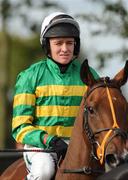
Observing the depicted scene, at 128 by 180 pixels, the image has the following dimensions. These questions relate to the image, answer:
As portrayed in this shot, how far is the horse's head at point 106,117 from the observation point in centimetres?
775

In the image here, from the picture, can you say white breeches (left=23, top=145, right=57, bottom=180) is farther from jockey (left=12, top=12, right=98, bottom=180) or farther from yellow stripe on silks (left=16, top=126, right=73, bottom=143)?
yellow stripe on silks (left=16, top=126, right=73, bottom=143)

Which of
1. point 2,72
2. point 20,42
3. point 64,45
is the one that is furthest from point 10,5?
point 20,42

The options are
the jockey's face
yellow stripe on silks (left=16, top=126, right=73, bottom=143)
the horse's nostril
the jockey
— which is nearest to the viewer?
the horse's nostril

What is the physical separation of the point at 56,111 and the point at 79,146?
62cm

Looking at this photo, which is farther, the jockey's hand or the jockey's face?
the jockey's face

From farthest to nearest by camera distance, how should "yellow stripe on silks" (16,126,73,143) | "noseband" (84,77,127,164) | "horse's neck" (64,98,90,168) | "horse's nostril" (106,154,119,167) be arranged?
"yellow stripe on silks" (16,126,73,143) → "horse's neck" (64,98,90,168) → "noseband" (84,77,127,164) → "horse's nostril" (106,154,119,167)

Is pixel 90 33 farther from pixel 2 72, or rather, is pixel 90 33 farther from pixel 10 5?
pixel 2 72

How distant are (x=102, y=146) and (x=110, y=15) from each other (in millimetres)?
7880

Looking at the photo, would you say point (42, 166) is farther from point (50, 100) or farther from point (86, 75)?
point (86, 75)

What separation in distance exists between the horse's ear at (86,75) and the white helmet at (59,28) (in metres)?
0.76

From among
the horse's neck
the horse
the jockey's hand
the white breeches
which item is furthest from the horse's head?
the white breeches

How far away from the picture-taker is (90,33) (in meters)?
15.4

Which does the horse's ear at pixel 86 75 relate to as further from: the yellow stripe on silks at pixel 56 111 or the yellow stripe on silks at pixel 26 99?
the yellow stripe on silks at pixel 26 99

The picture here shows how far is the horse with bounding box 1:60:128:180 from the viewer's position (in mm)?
7781
